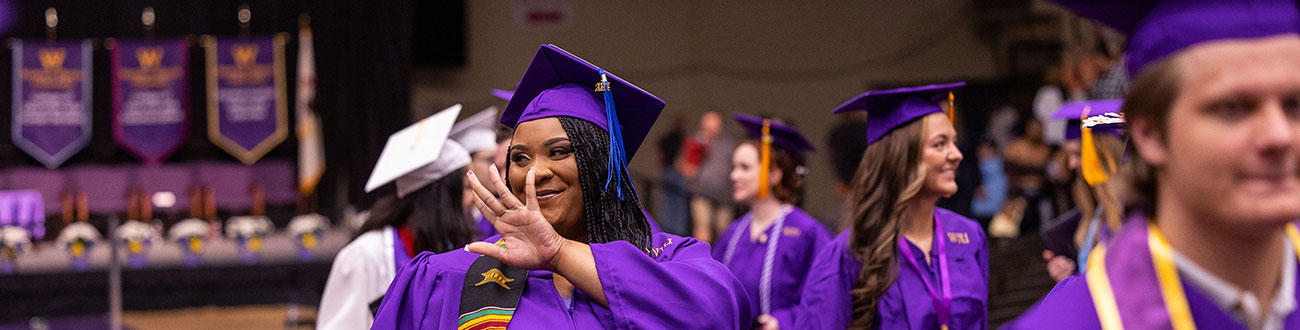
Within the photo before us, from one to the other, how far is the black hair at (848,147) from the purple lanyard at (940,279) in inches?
195

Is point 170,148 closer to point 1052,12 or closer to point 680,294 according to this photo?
point 1052,12

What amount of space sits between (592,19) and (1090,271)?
13.0 meters

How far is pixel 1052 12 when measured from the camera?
1238cm

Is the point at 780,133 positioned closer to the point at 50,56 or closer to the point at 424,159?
the point at 424,159

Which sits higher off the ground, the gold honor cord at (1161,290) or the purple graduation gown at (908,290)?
the gold honor cord at (1161,290)

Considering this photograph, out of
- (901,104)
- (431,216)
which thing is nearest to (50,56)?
(431,216)

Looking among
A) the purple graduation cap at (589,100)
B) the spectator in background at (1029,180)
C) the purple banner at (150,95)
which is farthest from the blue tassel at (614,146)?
the purple banner at (150,95)

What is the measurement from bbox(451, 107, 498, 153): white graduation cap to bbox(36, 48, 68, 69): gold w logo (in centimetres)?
1002

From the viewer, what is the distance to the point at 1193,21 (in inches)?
44.1

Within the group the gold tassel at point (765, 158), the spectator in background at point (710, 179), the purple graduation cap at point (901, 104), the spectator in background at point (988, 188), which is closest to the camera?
the purple graduation cap at point (901, 104)

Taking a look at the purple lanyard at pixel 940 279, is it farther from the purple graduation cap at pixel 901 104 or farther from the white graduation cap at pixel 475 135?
the white graduation cap at pixel 475 135

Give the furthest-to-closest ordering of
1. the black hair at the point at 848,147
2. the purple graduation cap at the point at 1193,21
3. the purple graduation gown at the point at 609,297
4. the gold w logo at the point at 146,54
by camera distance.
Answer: the gold w logo at the point at 146,54, the black hair at the point at 848,147, the purple graduation gown at the point at 609,297, the purple graduation cap at the point at 1193,21

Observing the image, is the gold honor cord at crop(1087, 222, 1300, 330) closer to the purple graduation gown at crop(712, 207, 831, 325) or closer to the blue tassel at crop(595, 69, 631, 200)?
the blue tassel at crop(595, 69, 631, 200)

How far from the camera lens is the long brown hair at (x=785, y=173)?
483cm
